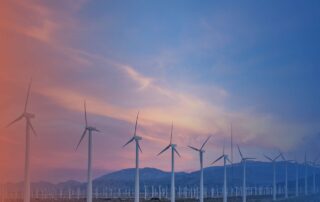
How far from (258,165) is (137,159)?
352 feet

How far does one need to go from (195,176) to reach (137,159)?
78510mm

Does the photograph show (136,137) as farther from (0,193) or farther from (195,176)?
(195,176)

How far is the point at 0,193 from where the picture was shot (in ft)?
129

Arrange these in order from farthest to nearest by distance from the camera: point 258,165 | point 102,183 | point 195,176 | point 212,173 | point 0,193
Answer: point 258,165
point 212,173
point 195,176
point 102,183
point 0,193

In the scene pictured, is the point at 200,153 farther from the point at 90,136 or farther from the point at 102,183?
the point at 102,183

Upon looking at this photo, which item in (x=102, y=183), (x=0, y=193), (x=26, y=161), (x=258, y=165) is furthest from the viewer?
(x=258, y=165)

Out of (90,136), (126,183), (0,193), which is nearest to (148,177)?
(126,183)

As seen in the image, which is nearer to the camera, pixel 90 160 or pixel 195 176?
pixel 90 160

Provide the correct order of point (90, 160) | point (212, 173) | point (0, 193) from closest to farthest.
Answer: point (90, 160) → point (0, 193) → point (212, 173)

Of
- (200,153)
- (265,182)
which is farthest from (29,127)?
(265,182)

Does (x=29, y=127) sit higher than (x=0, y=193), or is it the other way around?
(x=29, y=127)

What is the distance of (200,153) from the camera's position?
1160 inches

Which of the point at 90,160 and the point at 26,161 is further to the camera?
the point at 90,160

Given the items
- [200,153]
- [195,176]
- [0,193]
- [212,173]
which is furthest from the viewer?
[212,173]
